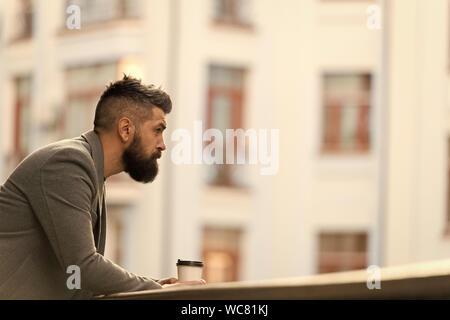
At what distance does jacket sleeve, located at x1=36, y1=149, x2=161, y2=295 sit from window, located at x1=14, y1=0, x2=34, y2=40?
13545 millimetres

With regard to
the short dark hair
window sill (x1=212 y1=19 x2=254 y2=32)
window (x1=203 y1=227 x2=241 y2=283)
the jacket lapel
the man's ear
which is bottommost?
window (x1=203 y1=227 x2=241 y2=283)

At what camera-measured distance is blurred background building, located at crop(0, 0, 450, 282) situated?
13719 mm

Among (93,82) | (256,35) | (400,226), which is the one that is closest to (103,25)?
(93,82)

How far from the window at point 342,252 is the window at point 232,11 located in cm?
297

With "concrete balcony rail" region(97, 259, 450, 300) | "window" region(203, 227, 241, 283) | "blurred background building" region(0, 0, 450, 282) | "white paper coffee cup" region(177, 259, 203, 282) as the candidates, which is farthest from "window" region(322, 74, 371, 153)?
"concrete balcony rail" region(97, 259, 450, 300)

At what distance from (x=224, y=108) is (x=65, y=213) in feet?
40.4

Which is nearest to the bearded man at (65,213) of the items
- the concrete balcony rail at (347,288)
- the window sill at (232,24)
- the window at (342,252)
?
the concrete balcony rail at (347,288)

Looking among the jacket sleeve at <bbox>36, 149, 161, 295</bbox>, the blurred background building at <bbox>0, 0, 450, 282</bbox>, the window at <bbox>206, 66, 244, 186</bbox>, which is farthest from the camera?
the window at <bbox>206, 66, 244, 186</bbox>

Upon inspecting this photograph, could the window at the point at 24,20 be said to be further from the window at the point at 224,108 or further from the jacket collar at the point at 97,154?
the jacket collar at the point at 97,154

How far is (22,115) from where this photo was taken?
1540cm

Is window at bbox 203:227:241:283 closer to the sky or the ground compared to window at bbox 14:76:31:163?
closer to the ground

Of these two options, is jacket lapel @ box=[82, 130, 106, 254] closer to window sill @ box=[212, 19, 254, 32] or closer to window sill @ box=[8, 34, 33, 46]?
window sill @ box=[212, 19, 254, 32]

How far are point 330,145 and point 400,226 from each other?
1.39 meters

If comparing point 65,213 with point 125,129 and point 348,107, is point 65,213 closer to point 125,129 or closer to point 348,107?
→ point 125,129
